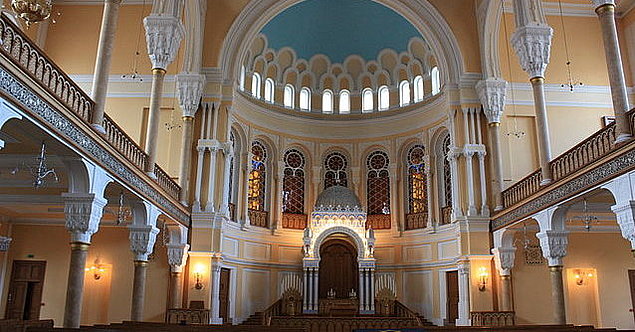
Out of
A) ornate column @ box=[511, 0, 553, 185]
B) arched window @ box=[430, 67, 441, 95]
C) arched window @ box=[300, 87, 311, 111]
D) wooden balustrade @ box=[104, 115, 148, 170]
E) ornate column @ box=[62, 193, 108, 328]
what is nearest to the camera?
ornate column @ box=[62, 193, 108, 328]

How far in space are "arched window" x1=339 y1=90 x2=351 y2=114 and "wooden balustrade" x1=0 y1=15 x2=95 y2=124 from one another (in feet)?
59.1

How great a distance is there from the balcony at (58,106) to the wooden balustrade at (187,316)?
5.67 m

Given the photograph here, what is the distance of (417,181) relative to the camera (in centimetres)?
2586

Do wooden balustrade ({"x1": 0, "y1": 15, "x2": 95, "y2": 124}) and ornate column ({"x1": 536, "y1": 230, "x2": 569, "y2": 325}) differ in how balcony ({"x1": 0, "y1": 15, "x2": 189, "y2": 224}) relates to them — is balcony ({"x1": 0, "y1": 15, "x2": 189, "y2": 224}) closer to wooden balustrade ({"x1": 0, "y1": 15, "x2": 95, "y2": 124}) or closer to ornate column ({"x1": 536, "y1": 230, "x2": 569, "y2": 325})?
wooden balustrade ({"x1": 0, "y1": 15, "x2": 95, "y2": 124})

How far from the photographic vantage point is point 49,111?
9.02 metres

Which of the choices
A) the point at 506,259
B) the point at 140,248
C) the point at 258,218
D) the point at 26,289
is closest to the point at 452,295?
the point at 506,259

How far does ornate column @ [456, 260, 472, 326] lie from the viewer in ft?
64.8

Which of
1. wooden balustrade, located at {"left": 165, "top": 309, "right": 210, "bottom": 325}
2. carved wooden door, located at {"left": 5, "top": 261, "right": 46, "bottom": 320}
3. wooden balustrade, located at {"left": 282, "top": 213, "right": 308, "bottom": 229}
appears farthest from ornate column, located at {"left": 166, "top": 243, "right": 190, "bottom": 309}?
wooden balustrade, located at {"left": 282, "top": 213, "right": 308, "bottom": 229}

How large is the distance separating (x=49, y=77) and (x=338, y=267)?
18.0 meters

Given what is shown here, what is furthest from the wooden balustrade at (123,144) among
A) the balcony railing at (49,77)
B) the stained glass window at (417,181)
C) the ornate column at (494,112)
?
the stained glass window at (417,181)

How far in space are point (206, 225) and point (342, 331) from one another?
5875 millimetres

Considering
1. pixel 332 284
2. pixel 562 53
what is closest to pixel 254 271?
pixel 332 284

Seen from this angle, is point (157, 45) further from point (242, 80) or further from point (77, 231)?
point (242, 80)

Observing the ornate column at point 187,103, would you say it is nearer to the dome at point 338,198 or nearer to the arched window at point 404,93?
the dome at point 338,198
